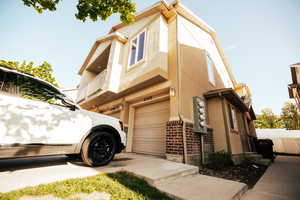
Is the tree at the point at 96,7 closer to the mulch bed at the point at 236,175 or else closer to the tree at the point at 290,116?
the mulch bed at the point at 236,175

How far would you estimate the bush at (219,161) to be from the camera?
467cm

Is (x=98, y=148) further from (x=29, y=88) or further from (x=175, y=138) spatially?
(x=175, y=138)

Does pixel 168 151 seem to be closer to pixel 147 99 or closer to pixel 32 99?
pixel 147 99

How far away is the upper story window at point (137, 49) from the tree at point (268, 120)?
40.0m

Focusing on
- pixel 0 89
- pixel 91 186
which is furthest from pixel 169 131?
pixel 0 89

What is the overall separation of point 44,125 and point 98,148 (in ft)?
4.34

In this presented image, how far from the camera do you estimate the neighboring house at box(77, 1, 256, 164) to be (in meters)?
5.15

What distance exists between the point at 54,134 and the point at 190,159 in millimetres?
4353

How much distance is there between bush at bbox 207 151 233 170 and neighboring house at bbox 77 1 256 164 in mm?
429

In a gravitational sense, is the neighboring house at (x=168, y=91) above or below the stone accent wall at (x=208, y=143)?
above

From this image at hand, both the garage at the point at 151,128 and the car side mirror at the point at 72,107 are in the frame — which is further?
the garage at the point at 151,128

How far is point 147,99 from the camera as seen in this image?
670cm

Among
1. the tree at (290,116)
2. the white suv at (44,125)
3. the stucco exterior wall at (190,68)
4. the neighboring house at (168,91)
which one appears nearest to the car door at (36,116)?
the white suv at (44,125)

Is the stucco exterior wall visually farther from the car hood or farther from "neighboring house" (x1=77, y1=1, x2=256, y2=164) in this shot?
the car hood
